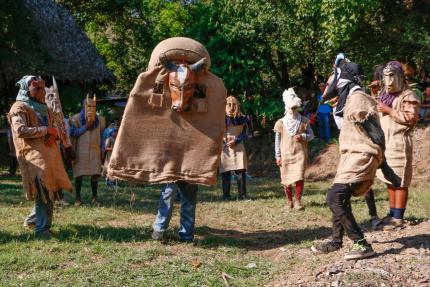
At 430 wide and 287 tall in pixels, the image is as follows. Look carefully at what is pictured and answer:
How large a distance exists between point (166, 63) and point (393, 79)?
103 inches

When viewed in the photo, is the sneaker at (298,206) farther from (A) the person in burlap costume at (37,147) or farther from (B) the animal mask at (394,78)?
(A) the person in burlap costume at (37,147)

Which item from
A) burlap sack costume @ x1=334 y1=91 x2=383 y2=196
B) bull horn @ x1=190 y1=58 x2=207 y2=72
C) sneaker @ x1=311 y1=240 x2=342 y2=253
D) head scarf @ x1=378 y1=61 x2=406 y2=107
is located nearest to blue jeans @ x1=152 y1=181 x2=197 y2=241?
bull horn @ x1=190 y1=58 x2=207 y2=72

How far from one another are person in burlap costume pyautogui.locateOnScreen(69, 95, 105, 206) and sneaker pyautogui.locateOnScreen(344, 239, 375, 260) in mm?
5661

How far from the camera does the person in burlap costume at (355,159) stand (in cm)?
568

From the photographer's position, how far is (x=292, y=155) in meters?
9.82

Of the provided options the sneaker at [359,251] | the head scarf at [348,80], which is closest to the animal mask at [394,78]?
the head scarf at [348,80]

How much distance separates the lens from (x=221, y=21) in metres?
18.7

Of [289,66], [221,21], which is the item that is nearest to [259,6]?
[221,21]

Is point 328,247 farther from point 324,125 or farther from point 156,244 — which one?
point 324,125

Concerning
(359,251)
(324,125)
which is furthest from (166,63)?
(324,125)

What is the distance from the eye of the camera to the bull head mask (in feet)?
20.5

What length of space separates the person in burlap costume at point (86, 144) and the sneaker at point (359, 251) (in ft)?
18.6

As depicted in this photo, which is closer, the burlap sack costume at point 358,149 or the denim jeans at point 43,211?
the burlap sack costume at point 358,149

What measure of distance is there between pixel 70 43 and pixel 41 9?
1578 millimetres
